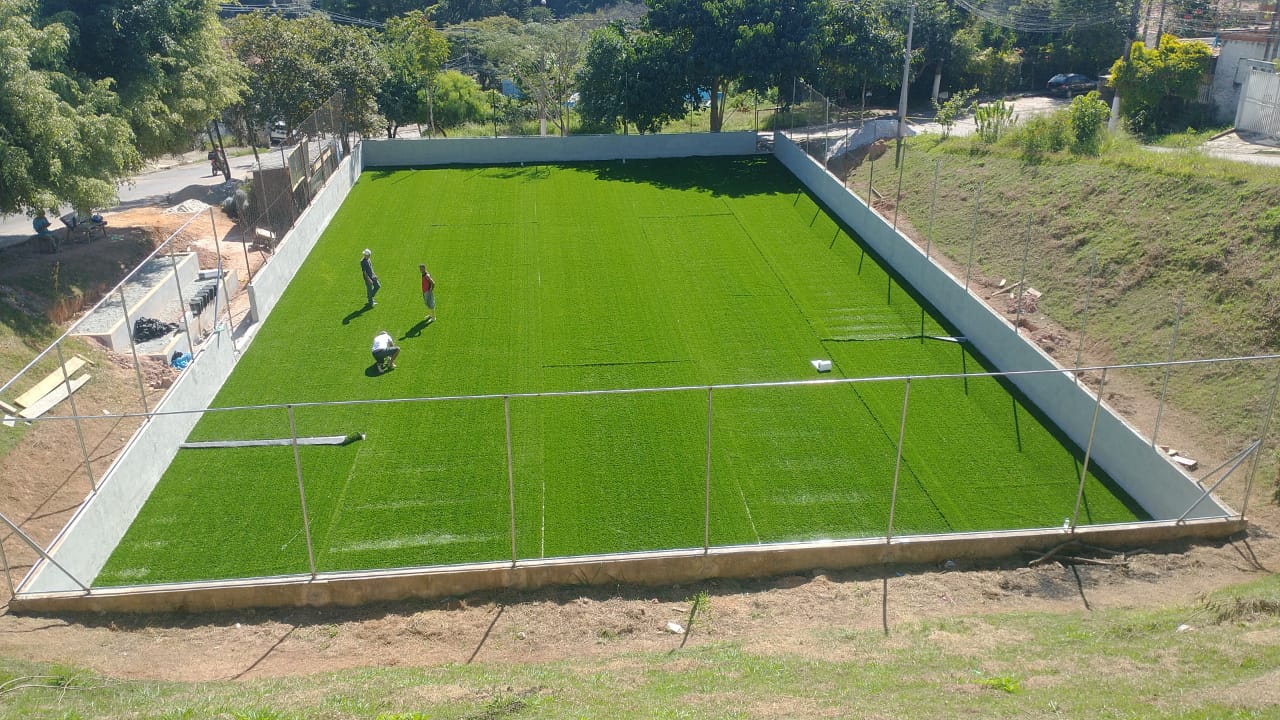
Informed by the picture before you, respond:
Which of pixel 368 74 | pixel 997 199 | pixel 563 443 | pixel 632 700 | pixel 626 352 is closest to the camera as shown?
pixel 632 700

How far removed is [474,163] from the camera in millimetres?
33719

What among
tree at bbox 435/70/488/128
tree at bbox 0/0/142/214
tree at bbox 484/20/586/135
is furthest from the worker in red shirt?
tree at bbox 435/70/488/128

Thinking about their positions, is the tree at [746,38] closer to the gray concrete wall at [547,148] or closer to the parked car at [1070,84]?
the gray concrete wall at [547,148]

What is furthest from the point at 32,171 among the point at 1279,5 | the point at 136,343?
the point at 1279,5

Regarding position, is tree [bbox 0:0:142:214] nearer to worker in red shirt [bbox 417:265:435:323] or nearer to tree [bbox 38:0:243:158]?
tree [bbox 38:0:243:158]

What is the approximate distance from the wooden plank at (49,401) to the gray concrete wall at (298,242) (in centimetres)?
419

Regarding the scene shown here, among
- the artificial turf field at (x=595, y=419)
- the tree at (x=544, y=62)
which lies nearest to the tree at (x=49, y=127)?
the artificial turf field at (x=595, y=419)

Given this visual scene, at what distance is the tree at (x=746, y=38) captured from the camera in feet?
110

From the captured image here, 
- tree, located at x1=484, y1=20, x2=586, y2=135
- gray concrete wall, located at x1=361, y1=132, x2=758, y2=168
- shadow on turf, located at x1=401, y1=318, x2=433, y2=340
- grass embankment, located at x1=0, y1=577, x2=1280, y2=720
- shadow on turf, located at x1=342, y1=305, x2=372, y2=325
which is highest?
tree, located at x1=484, y1=20, x2=586, y2=135

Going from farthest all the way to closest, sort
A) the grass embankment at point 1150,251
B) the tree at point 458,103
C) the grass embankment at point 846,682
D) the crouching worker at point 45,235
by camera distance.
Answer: the tree at point 458,103
the crouching worker at point 45,235
the grass embankment at point 1150,251
the grass embankment at point 846,682

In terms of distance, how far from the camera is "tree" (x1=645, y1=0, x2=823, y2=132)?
110ft

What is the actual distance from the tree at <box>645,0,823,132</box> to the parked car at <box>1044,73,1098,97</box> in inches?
844

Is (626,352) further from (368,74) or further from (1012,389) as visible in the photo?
(368,74)

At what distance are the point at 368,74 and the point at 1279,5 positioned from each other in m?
33.7
